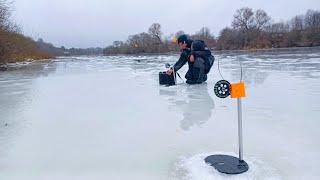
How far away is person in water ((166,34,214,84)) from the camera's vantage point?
30.8 feet

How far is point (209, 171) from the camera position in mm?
3064

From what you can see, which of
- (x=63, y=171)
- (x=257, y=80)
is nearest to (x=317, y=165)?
(x=63, y=171)

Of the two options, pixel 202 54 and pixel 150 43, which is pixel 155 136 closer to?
pixel 202 54

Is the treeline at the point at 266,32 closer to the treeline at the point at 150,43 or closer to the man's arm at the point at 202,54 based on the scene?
the treeline at the point at 150,43

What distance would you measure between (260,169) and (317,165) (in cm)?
54

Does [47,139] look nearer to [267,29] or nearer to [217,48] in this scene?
[217,48]

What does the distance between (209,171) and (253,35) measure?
68852mm

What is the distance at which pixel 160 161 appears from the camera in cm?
340

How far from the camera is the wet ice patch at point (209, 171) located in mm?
2926

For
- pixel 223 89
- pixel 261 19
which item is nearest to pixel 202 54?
pixel 223 89

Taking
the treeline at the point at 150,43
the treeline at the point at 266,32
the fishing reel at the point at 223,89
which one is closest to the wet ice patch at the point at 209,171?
the fishing reel at the point at 223,89

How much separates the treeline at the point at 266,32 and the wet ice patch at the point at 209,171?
2246 inches

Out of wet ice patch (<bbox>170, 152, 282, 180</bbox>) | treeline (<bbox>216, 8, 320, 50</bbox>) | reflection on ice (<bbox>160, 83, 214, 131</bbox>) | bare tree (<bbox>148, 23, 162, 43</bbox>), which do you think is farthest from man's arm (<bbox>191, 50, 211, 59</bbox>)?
bare tree (<bbox>148, 23, 162, 43</bbox>)

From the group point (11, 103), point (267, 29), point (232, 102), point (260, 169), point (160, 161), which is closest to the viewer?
point (260, 169)
